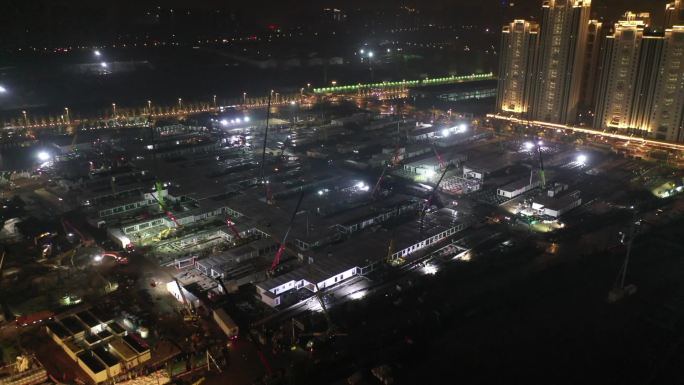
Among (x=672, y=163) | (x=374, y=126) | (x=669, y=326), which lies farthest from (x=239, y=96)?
(x=669, y=326)

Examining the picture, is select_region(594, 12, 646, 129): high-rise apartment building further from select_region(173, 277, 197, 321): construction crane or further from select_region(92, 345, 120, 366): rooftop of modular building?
select_region(92, 345, 120, 366): rooftop of modular building

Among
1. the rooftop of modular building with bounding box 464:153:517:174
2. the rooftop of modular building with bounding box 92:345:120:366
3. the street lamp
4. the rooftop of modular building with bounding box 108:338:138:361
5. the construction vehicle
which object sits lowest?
the rooftop of modular building with bounding box 92:345:120:366

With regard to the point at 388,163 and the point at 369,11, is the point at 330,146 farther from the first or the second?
the point at 369,11

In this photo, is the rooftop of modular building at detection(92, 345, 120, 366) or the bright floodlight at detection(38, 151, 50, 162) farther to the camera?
the bright floodlight at detection(38, 151, 50, 162)

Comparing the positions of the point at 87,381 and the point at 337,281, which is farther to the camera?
the point at 337,281

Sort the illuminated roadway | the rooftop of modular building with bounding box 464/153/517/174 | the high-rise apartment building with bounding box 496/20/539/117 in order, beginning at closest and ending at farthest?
the rooftop of modular building with bounding box 464/153/517/174 < the illuminated roadway < the high-rise apartment building with bounding box 496/20/539/117

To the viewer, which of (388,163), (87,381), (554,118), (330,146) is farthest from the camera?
(554,118)

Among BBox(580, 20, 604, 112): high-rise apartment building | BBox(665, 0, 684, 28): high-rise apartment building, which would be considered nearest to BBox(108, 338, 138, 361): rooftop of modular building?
BBox(665, 0, 684, 28): high-rise apartment building
